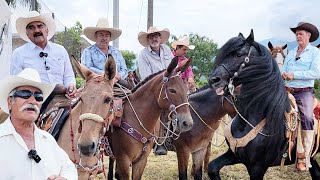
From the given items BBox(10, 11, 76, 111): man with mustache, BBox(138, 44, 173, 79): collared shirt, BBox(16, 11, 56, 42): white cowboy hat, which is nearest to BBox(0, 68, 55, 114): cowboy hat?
BBox(10, 11, 76, 111): man with mustache

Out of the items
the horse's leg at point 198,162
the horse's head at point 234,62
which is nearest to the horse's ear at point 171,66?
the horse's head at point 234,62

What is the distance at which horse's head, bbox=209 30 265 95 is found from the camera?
487 centimetres

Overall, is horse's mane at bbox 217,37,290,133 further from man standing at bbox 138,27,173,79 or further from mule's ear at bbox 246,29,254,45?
man standing at bbox 138,27,173,79

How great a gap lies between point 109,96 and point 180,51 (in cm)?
411

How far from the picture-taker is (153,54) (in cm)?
621

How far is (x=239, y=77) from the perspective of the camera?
4.91 m

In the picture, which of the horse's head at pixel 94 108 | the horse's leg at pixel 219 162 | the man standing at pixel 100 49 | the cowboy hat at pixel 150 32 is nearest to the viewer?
the horse's head at pixel 94 108

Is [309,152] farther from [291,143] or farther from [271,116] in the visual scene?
[271,116]

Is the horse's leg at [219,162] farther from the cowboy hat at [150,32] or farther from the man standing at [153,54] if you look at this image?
the cowboy hat at [150,32]

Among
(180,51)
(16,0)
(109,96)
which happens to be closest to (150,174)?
(180,51)

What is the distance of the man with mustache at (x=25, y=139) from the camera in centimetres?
232

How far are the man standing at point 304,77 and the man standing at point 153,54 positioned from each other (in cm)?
196

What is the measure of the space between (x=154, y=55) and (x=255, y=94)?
6.34 feet

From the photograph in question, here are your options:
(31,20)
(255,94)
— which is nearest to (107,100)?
(31,20)
